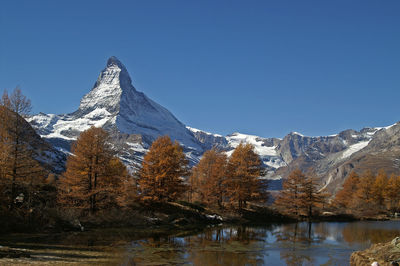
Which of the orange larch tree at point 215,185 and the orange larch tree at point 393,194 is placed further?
the orange larch tree at point 393,194

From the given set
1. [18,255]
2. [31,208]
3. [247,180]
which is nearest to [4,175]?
[31,208]

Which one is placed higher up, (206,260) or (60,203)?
(60,203)

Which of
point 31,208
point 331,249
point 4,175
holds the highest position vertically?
point 4,175

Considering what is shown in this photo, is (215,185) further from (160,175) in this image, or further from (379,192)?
(379,192)

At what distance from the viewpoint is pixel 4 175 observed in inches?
1282

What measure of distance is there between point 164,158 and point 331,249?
28.4 meters

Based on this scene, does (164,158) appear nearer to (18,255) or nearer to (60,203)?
(60,203)

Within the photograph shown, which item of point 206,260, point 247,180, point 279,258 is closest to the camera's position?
point 206,260

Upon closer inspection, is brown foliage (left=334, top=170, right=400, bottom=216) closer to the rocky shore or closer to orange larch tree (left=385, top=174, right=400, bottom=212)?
orange larch tree (left=385, top=174, right=400, bottom=212)

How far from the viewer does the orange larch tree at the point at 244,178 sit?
2454 inches

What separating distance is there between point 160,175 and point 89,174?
35.5ft

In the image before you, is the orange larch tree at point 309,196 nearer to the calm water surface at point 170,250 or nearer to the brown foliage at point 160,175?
the brown foliage at point 160,175

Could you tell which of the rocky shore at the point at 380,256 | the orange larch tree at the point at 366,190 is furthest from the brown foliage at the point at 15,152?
the orange larch tree at the point at 366,190

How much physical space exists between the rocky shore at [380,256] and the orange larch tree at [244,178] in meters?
38.2
